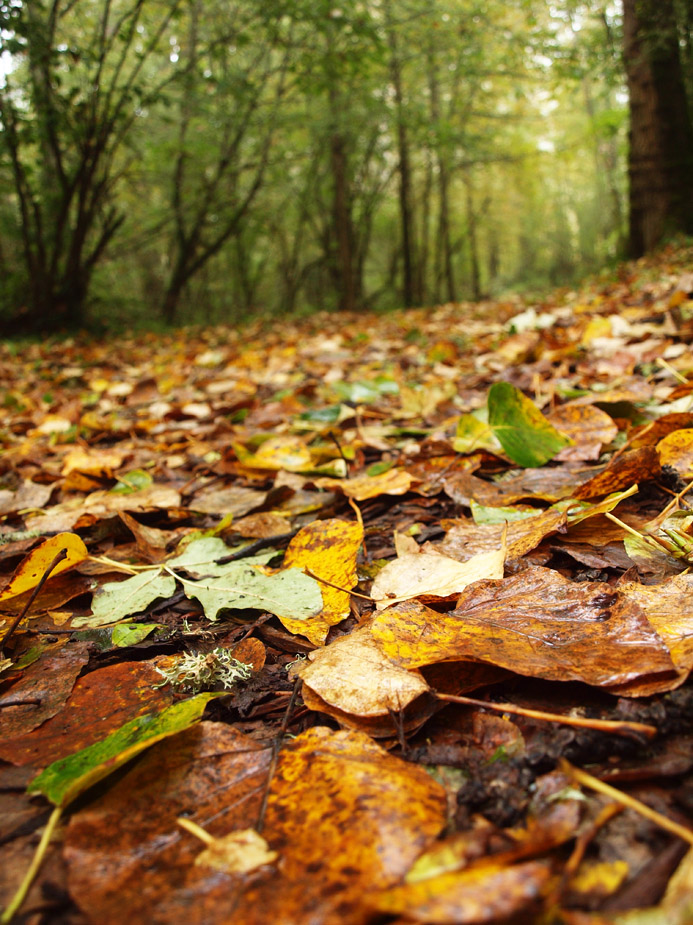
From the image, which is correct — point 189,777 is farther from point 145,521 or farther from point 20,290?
point 20,290

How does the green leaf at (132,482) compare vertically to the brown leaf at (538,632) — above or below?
above

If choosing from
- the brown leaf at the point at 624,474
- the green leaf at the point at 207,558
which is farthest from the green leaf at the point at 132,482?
the brown leaf at the point at 624,474

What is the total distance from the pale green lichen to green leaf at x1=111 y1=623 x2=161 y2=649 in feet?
0.37

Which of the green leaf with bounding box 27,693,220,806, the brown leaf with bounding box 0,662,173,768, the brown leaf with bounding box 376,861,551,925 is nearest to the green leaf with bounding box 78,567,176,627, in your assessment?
the brown leaf with bounding box 0,662,173,768

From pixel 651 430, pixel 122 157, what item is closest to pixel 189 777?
pixel 651 430

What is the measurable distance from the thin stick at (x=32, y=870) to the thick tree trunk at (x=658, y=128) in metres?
6.59

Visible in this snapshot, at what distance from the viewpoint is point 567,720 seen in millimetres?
512

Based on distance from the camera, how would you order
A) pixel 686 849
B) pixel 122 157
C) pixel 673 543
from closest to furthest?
pixel 686 849
pixel 673 543
pixel 122 157

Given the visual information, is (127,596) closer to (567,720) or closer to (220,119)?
(567,720)

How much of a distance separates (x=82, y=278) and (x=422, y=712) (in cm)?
662

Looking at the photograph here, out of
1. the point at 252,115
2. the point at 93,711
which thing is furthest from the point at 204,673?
the point at 252,115

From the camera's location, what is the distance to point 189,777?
0.53 meters

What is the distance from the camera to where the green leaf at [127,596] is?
0.87 m

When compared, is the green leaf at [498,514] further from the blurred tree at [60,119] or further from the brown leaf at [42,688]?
the blurred tree at [60,119]
